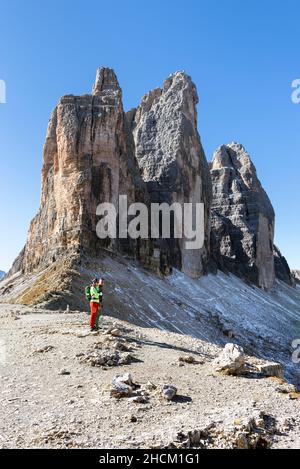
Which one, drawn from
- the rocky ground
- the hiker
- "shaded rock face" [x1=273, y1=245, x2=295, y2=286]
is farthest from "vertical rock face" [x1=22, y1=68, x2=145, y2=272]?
"shaded rock face" [x1=273, y1=245, x2=295, y2=286]

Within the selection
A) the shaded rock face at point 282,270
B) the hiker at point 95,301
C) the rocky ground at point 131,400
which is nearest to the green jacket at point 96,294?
the hiker at point 95,301

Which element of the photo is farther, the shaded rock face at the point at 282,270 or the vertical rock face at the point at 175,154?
the shaded rock face at the point at 282,270

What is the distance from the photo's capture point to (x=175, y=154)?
7456 cm

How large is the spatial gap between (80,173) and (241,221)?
5960cm

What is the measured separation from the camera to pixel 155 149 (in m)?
77.9

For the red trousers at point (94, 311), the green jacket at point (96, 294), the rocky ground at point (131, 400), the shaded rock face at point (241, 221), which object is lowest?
the rocky ground at point (131, 400)

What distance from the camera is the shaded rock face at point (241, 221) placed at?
95375 millimetres

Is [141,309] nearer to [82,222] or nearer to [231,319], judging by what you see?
[82,222]

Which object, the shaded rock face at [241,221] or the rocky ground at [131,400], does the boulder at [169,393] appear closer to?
the rocky ground at [131,400]

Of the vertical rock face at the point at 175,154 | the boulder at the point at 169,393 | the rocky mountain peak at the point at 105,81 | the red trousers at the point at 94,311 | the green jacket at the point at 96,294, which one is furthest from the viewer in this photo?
the vertical rock face at the point at 175,154

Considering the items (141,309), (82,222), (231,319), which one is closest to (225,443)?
(141,309)

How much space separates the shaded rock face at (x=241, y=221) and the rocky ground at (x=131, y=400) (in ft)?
247

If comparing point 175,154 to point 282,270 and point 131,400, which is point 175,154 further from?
point 131,400

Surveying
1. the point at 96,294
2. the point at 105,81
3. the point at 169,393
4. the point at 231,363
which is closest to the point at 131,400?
the point at 169,393
